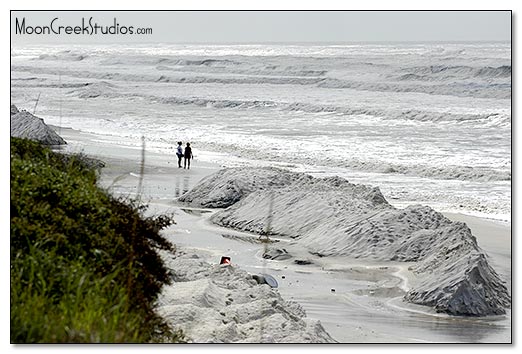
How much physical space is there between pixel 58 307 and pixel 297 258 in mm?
6527

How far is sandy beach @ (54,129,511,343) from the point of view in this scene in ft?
26.3

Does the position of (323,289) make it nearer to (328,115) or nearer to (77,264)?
(77,264)

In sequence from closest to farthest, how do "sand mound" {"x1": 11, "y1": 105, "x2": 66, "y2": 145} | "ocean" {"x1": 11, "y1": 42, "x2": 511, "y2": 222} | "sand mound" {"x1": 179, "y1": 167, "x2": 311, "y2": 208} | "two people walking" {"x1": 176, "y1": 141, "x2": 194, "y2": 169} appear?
1. "sand mound" {"x1": 11, "y1": 105, "x2": 66, "y2": 145}
2. "sand mound" {"x1": 179, "y1": 167, "x2": 311, "y2": 208}
3. "ocean" {"x1": 11, "y1": 42, "x2": 511, "y2": 222}
4. "two people walking" {"x1": 176, "y1": 141, "x2": 194, "y2": 169}

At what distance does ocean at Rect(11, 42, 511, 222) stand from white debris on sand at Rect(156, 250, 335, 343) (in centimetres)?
305

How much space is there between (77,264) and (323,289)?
481cm

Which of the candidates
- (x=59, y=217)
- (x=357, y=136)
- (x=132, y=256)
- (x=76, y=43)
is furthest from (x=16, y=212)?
(x=357, y=136)

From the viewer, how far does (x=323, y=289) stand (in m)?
10.8

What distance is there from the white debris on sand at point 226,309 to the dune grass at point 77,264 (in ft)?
1.38

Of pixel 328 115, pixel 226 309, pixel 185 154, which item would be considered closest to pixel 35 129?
pixel 185 154

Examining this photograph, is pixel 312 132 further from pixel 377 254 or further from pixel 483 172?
pixel 377 254

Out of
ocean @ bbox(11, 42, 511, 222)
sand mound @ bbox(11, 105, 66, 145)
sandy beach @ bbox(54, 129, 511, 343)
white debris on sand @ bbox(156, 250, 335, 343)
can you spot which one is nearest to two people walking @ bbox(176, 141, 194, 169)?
Answer: ocean @ bbox(11, 42, 511, 222)

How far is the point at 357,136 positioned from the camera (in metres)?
24.6

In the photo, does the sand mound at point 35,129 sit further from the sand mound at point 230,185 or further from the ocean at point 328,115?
the sand mound at point 230,185

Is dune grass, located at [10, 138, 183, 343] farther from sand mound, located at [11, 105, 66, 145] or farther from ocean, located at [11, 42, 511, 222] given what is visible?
sand mound, located at [11, 105, 66, 145]
